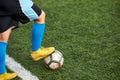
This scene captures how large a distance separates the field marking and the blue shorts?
2.13ft

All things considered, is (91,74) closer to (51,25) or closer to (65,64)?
(65,64)

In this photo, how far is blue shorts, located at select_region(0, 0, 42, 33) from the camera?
11.1 feet

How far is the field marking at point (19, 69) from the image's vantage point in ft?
12.6

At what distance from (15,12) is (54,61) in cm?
79

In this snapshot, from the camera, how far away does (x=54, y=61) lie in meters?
3.87

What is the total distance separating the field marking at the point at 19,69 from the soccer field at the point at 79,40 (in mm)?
54

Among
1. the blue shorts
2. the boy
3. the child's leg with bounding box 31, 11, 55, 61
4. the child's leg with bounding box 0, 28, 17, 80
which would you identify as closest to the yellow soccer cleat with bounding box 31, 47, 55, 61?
the child's leg with bounding box 31, 11, 55, 61

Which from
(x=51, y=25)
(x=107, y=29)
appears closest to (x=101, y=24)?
(x=107, y=29)

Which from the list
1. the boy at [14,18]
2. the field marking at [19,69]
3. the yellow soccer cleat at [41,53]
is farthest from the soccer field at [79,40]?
the boy at [14,18]

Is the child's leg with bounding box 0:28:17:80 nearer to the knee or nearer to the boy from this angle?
the boy

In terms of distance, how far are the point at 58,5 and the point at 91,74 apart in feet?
5.90

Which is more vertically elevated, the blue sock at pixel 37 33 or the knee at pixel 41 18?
the knee at pixel 41 18

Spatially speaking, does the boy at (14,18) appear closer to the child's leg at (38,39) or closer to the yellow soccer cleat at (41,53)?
the child's leg at (38,39)

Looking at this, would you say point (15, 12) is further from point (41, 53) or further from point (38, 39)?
point (41, 53)
